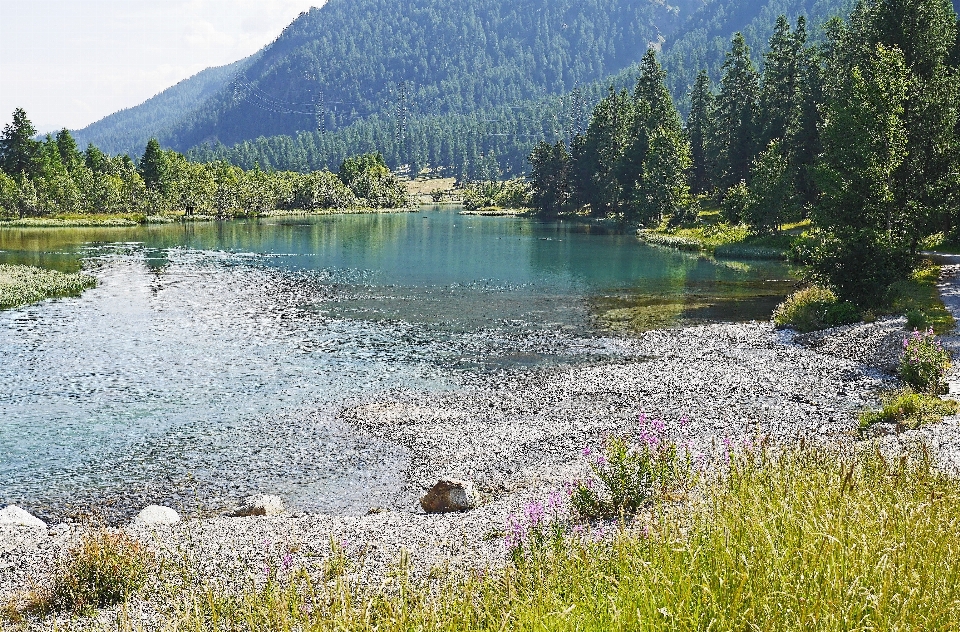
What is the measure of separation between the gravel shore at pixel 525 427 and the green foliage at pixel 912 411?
66 centimetres

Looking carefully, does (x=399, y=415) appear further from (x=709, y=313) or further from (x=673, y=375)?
(x=709, y=313)

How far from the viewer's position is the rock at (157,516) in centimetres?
1512

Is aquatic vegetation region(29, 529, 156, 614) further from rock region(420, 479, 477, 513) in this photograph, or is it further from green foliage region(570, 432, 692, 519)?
green foliage region(570, 432, 692, 519)

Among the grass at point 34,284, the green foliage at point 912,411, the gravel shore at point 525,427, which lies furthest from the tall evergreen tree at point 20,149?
the green foliage at point 912,411

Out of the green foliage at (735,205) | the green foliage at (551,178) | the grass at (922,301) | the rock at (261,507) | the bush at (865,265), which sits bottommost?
the rock at (261,507)

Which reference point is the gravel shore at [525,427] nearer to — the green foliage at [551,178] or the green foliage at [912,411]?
the green foliage at [912,411]

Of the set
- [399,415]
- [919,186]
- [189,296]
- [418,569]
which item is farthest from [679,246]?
[418,569]

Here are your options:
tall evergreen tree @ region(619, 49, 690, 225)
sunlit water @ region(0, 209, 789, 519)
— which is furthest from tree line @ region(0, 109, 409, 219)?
tall evergreen tree @ region(619, 49, 690, 225)

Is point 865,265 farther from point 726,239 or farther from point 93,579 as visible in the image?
point 726,239

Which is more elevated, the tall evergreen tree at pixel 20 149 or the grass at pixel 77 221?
the tall evergreen tree at pixel 20 149

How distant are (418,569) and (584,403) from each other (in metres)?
14.4

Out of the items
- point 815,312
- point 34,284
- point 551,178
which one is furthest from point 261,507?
point 551,178

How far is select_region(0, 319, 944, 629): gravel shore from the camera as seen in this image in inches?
487

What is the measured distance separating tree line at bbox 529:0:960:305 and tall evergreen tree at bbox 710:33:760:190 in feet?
0.74
